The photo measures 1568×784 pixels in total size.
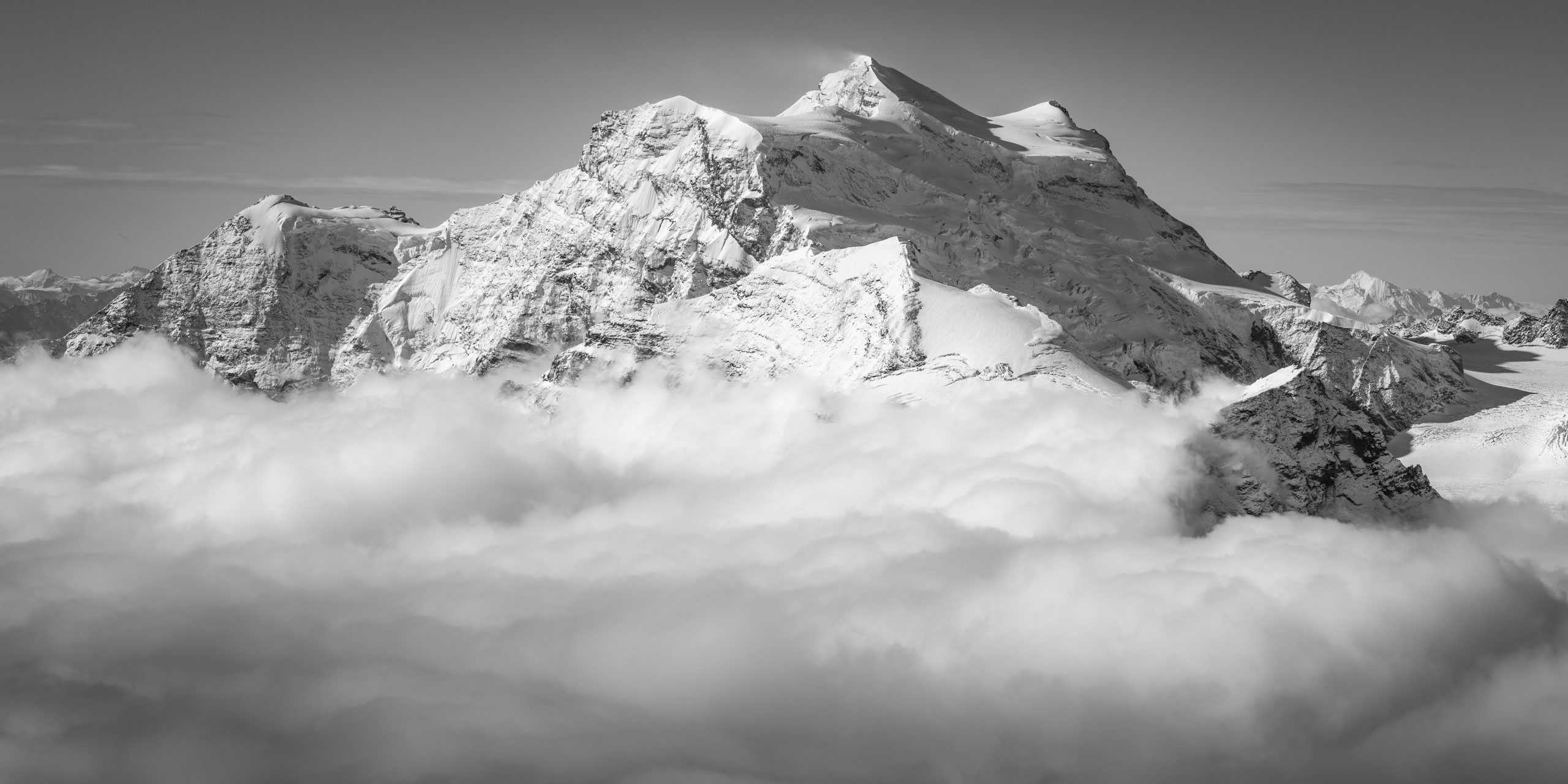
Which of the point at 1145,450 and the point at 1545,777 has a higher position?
the point at 1145,450

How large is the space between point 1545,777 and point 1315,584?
45488mm

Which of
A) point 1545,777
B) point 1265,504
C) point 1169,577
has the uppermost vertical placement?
point 1265,504

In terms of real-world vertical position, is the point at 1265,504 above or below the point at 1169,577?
above

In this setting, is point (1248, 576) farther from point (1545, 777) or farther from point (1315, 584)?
point (1545, 777)

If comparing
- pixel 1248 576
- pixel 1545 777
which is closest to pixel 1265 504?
pixel 1248 576

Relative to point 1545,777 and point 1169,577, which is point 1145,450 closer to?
point 1169,577

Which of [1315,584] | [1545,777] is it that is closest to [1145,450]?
[1315,584]

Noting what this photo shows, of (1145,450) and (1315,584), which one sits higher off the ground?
(1145,450)

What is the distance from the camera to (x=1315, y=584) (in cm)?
19812

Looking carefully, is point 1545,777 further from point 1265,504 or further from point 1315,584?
point 1265,504

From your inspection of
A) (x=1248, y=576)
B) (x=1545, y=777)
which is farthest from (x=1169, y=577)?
(x=1545, y=777)

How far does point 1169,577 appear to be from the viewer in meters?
199

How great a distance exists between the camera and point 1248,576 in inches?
7800

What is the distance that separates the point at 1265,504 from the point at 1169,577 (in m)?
18.0
